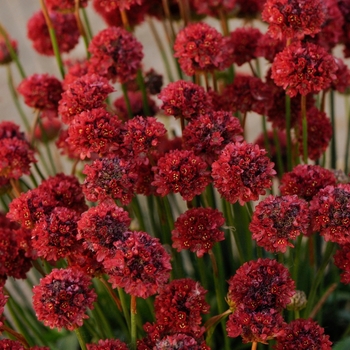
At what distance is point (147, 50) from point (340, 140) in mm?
617

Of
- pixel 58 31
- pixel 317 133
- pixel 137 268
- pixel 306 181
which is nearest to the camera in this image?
pixel 137 268

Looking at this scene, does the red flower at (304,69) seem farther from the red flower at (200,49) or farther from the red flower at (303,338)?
the red flower at (303,338)

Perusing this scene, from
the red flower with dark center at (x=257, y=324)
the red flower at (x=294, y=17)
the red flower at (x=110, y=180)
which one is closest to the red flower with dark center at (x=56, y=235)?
the red flower at (x=110, y=180)

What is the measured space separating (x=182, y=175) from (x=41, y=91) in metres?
0.24

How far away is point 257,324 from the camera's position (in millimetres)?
412

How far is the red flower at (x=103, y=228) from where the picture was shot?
1.34 feet

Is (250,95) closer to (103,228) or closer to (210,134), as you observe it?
(210,134)

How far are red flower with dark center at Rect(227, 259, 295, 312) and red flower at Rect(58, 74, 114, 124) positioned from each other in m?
0.18

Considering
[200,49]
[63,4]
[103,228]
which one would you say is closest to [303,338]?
[103,228]

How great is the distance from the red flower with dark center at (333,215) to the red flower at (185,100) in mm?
123

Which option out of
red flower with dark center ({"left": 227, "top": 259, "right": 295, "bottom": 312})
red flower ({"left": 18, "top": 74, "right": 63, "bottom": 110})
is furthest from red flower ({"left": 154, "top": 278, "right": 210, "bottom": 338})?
red flower ({"left": 18, "top": 74, "right": 63, "bottom": 110})

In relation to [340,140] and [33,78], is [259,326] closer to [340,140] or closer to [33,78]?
[33,78]

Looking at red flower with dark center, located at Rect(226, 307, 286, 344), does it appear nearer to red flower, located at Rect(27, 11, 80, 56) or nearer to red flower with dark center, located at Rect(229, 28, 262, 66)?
red flower with dark center, located at Rect(229, 28, 262, 66)

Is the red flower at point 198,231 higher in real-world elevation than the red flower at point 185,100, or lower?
lower
